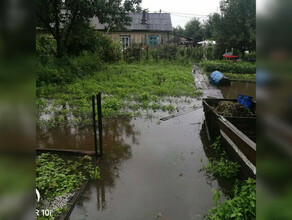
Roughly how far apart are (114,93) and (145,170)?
6.59 m

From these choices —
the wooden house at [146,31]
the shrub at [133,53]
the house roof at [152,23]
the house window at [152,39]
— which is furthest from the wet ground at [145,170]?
the house roof at [152,23]

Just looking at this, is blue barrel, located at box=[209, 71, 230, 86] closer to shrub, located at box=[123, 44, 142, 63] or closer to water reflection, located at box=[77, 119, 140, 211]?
water reflection, located at box=[77, 119, 140, 211]

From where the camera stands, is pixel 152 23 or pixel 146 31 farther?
pixel 152 23

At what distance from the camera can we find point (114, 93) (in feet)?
37.1

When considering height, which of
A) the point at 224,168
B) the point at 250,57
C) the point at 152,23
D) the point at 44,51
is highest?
the point at 152,23

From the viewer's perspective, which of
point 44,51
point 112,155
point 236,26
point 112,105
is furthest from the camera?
point 236,26

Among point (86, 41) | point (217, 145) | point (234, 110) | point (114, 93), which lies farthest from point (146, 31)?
point (217, 145)

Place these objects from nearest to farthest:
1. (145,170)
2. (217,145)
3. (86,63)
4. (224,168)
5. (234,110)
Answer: (224,168) < (145,170) < (217,145) < (234,110) < (86,63)

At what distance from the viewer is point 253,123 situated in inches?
219

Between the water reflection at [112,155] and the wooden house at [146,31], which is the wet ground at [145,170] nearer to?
the water reflection at [112,155]

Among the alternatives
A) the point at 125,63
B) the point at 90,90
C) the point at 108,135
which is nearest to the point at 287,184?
the point at 108,135

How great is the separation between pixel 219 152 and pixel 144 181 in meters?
2.04

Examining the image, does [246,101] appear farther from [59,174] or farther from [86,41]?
[86,41]

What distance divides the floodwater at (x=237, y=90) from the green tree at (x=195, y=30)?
2823 cm
